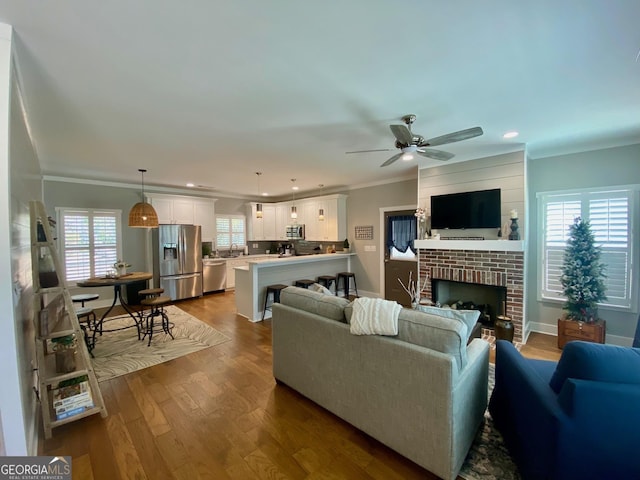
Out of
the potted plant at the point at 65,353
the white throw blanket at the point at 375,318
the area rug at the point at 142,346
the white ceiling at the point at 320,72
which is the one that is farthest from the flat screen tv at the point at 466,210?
the potted plant at the point at 65,353

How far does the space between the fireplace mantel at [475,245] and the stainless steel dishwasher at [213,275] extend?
4.85 metres

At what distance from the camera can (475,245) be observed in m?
4.12

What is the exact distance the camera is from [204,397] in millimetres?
2586

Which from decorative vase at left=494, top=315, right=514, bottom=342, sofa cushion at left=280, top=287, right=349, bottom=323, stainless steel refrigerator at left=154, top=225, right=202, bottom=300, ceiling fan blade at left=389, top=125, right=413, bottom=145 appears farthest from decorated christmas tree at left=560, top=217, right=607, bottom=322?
stainless steel refrigerator at left=154, top=225, right=202, bottom=300

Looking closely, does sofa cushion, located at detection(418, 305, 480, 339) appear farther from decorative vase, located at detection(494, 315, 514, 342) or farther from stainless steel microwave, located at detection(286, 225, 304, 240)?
stainless steel microwave, located at detection(286, 225, 304, 240)

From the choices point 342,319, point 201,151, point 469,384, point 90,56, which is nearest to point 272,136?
point 201,151

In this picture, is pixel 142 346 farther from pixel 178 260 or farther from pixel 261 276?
pixel 178 260

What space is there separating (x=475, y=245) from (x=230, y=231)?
20.6 feet

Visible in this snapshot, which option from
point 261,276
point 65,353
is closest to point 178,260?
point 261,276

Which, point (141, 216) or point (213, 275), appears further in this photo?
point (213, 275)

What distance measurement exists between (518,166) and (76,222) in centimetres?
798

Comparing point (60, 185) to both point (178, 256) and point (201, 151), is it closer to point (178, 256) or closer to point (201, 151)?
point (178, 256)

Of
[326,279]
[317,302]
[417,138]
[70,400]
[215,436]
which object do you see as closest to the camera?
[215,436]

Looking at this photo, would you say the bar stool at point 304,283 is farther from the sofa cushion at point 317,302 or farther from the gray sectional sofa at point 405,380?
the gray sectional sofa at point 405,380
